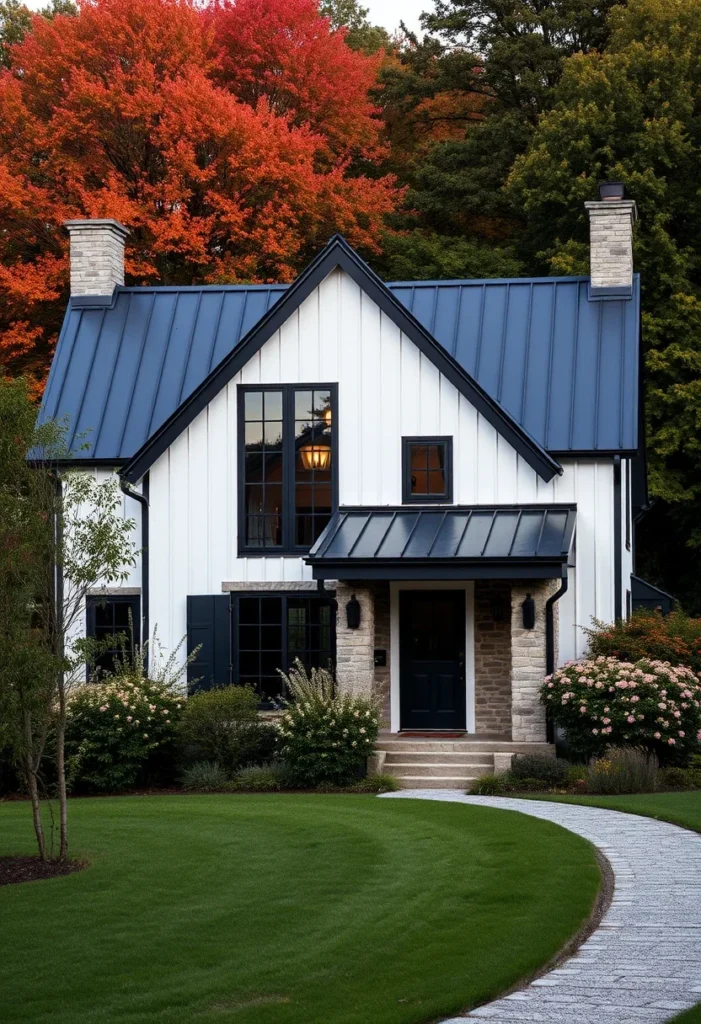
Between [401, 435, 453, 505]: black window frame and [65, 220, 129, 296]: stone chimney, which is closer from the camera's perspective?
[401, 435, 453, 505]: black window frame

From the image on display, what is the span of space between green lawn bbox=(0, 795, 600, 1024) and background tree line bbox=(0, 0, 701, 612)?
58.9ft

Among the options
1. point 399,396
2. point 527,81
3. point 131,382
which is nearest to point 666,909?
point 399,396

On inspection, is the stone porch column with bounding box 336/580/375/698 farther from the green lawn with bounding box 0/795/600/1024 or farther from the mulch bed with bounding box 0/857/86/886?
the mulch bed with bounding box 0/857/86/886

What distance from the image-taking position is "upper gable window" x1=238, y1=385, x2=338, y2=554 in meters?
22.2

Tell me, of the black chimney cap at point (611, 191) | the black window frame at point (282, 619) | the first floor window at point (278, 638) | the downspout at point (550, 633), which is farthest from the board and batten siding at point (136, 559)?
the black chimney cap at point (611, 191)

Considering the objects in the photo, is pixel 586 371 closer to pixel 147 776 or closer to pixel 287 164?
pixel 147 776

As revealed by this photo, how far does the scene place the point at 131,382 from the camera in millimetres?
24172

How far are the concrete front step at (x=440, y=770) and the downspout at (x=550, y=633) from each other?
1087 millimetres

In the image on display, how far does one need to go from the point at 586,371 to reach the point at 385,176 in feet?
58.5

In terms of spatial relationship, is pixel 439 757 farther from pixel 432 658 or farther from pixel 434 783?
pixel 432 658

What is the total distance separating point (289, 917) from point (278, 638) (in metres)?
11.7

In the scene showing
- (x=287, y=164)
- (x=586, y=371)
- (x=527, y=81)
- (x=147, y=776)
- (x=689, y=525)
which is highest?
A: (x=527, y=81)

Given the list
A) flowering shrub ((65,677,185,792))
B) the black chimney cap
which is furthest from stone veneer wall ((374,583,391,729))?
the black chimney cap

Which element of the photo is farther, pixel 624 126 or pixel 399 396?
pixel 624 126
